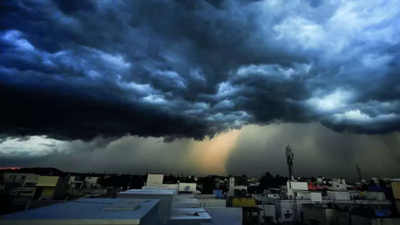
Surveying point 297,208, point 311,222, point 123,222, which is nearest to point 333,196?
point 297,208

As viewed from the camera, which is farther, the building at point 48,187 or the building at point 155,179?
the building at point 155,179

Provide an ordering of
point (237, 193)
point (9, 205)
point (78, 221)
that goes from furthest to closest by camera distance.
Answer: point (237, 193), point (9, 205), point (78, 221)

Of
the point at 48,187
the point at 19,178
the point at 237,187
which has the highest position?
the point at 237,187

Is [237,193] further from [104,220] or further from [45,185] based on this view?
[104,220]

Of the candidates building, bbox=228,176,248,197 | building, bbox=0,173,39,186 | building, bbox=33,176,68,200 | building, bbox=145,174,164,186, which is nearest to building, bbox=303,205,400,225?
building, bbox=228,176,248,197

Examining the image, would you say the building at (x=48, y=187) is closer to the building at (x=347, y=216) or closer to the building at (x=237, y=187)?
the building at (x=237, y=187)

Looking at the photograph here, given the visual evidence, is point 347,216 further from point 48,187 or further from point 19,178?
point 19,178

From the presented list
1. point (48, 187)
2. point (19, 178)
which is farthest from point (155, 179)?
point (19, 178)

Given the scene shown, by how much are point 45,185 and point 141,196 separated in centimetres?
4748

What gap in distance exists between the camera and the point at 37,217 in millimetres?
9078

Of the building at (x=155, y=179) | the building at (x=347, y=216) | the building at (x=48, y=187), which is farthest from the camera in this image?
the building at (x=155, y=179)

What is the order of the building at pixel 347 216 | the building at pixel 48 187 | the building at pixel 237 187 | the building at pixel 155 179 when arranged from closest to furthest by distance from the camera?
the building at pixel 347 216, the building at pixel 48 187, the building at pixel 237 187, the building at pixel 155 179

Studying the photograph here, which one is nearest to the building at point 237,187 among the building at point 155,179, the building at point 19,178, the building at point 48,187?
the building at point 155,179

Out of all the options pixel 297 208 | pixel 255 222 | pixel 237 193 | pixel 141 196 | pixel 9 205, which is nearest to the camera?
pixel 141 196
